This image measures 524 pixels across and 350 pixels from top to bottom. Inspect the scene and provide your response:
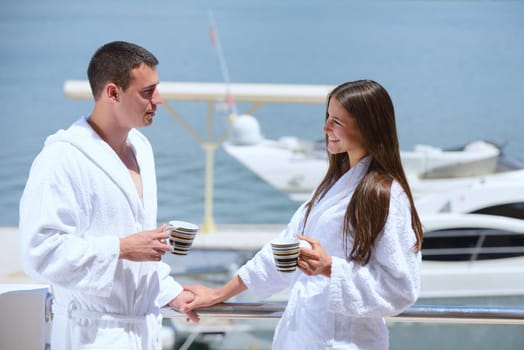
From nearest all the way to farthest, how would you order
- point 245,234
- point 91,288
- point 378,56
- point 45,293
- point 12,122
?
point 91,288, point 45,293, point 245,234, point 12,122, point 378,56

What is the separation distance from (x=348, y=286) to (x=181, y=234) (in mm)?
251

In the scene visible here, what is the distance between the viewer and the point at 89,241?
46.3 inches

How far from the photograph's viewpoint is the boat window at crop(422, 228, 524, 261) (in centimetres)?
846

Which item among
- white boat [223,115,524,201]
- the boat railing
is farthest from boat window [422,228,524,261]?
the boat railing

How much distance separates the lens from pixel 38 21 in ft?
105

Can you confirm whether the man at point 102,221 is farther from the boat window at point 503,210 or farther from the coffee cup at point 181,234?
the boat window at point 503,210

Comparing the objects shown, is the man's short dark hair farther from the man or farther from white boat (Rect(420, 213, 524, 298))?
white boat (Rect(420, 213, 524, 298))

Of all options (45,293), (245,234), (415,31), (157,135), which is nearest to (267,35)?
(415,31)

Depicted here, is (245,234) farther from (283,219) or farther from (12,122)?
(12,122)

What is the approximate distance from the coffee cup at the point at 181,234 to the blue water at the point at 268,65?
23224 mm

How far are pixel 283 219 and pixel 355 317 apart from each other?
77.9ft

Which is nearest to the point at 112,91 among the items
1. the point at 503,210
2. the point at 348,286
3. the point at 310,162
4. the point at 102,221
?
the point at 102,221

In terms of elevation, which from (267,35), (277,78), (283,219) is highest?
(267,35)

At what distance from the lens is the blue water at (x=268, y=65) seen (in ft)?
86.0
